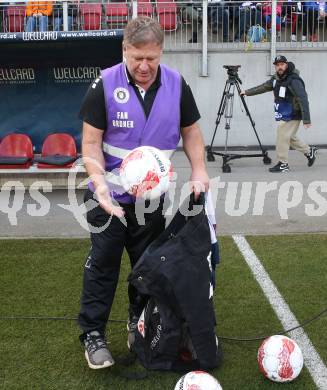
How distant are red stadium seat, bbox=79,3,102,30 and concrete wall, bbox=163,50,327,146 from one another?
1678 millimetres

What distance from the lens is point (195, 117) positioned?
416cm

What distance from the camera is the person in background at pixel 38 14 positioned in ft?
47.7

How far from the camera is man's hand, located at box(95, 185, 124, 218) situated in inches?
147

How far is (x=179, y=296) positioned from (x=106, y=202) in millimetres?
675

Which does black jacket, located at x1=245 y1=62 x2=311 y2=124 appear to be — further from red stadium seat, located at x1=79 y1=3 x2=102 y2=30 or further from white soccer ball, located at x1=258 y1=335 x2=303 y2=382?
white soccer ball, located at x1=258 y1=335 x2=303 y2=382

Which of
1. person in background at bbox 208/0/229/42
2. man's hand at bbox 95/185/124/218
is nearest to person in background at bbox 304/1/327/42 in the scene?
person in background at bbox 208/0/229/42

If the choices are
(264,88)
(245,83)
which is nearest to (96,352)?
(264,88)

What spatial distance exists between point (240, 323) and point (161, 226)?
114 cm

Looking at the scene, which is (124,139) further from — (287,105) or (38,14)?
(38,14)

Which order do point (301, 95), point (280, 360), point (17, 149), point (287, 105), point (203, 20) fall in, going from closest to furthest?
point (280, 360) < point (17, 149) < point (301, 95) < point (287, 105) < point (203, 20)

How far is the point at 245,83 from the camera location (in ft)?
50.7

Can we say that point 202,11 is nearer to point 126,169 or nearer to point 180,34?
point 180,34

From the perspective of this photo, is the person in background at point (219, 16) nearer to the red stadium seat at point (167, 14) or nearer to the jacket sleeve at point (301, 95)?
the red stadium seat at point (167, 14)

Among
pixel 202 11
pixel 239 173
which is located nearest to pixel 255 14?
pixel 202 11
